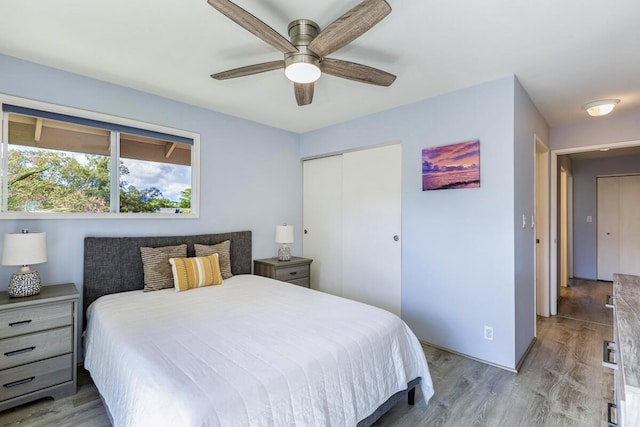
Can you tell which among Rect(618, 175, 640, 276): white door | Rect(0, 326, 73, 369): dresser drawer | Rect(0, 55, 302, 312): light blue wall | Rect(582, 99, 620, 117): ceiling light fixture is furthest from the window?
Rect(618, 175, 640, 276): white door

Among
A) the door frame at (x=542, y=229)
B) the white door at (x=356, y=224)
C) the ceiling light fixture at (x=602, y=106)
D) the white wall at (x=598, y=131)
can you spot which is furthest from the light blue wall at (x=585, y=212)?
the white door at (x=356, y=224)

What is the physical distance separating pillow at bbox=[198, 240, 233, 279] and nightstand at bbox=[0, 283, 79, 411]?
103 cm

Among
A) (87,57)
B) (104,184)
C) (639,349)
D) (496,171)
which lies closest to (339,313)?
(639,349)

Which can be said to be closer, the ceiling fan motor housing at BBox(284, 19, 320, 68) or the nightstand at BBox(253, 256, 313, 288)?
the ceiling fan motor housing at BBox(284, 19, 320, 68)

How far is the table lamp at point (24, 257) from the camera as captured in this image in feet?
6.69

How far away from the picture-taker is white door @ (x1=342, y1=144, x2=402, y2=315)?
3312 millimetres

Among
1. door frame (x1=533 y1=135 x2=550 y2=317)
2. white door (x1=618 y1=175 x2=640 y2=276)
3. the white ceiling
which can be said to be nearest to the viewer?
the white ceiling

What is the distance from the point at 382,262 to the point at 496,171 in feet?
4.82

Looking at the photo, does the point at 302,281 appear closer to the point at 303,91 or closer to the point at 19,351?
the point at 303,91

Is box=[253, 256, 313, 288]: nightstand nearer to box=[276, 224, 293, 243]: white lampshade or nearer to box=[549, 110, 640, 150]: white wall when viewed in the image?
box=[276, 224, 293, 243]: white lampshade

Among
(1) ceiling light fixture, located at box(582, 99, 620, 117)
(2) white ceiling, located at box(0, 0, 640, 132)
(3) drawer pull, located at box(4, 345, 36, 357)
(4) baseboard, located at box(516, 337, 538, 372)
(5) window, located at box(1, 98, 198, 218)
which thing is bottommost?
(4) baseboard, located at box(516, 337, 538, 372)

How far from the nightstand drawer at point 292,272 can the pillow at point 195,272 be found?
30.9 inches

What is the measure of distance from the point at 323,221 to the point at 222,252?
4.72 feet

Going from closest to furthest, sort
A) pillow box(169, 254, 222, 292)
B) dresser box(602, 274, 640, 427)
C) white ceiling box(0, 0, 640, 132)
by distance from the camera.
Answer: dresser box(602, 274, 640, 427), white ceiling box(0, 0, 640, 132), pillow box(169, 254, 222, 292)
